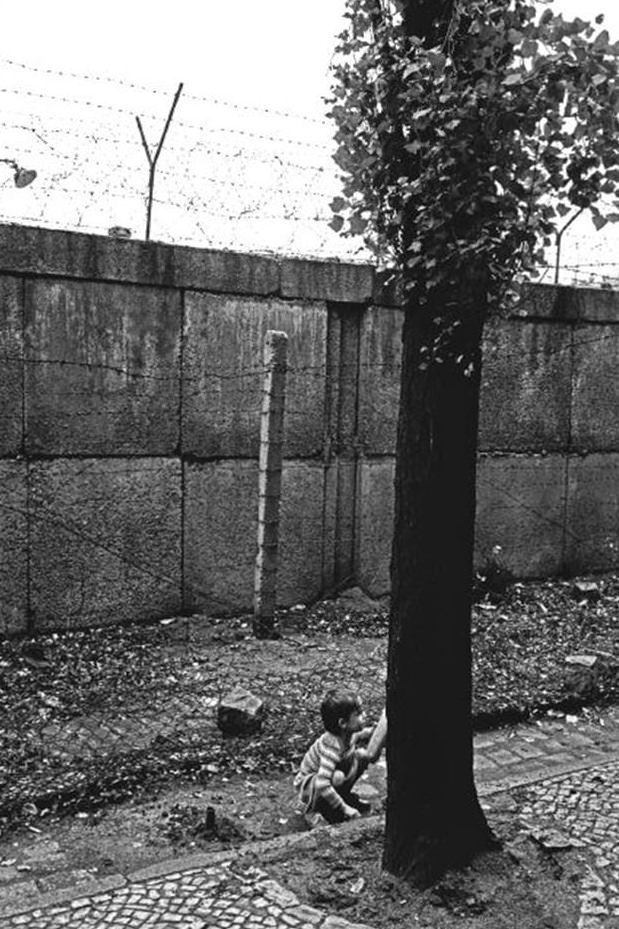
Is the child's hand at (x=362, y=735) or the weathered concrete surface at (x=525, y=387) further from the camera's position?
the weathered concrete surface at (x=525, y=387)

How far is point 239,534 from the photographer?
8.03 metres

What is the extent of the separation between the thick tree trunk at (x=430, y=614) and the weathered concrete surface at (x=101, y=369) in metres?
3.64

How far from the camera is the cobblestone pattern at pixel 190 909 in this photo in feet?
12.7

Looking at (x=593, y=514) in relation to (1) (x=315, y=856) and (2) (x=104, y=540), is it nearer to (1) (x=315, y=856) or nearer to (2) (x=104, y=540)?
(2) (x=104, y=540)

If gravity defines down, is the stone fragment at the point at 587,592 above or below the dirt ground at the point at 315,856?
above

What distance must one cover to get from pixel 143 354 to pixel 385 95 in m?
4.05

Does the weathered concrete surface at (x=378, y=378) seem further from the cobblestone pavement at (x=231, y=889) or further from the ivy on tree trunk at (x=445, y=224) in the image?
the ivy on tree trunk at (x=445, y=224)

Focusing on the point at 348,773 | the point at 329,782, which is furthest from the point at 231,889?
the point at 348,773

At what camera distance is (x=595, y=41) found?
3.34 m

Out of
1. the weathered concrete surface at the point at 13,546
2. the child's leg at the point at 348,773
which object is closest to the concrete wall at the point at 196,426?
the weathered concrete surface at the point at 13,546

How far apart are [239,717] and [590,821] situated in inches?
79.2

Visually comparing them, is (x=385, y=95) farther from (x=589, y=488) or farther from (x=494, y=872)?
(x=589, y=488)

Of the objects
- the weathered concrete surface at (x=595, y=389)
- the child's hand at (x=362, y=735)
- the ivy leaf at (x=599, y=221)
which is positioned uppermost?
the ivy leaf at (x=599, y=221)

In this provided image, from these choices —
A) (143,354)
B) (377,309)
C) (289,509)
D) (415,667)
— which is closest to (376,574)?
(289,509)
